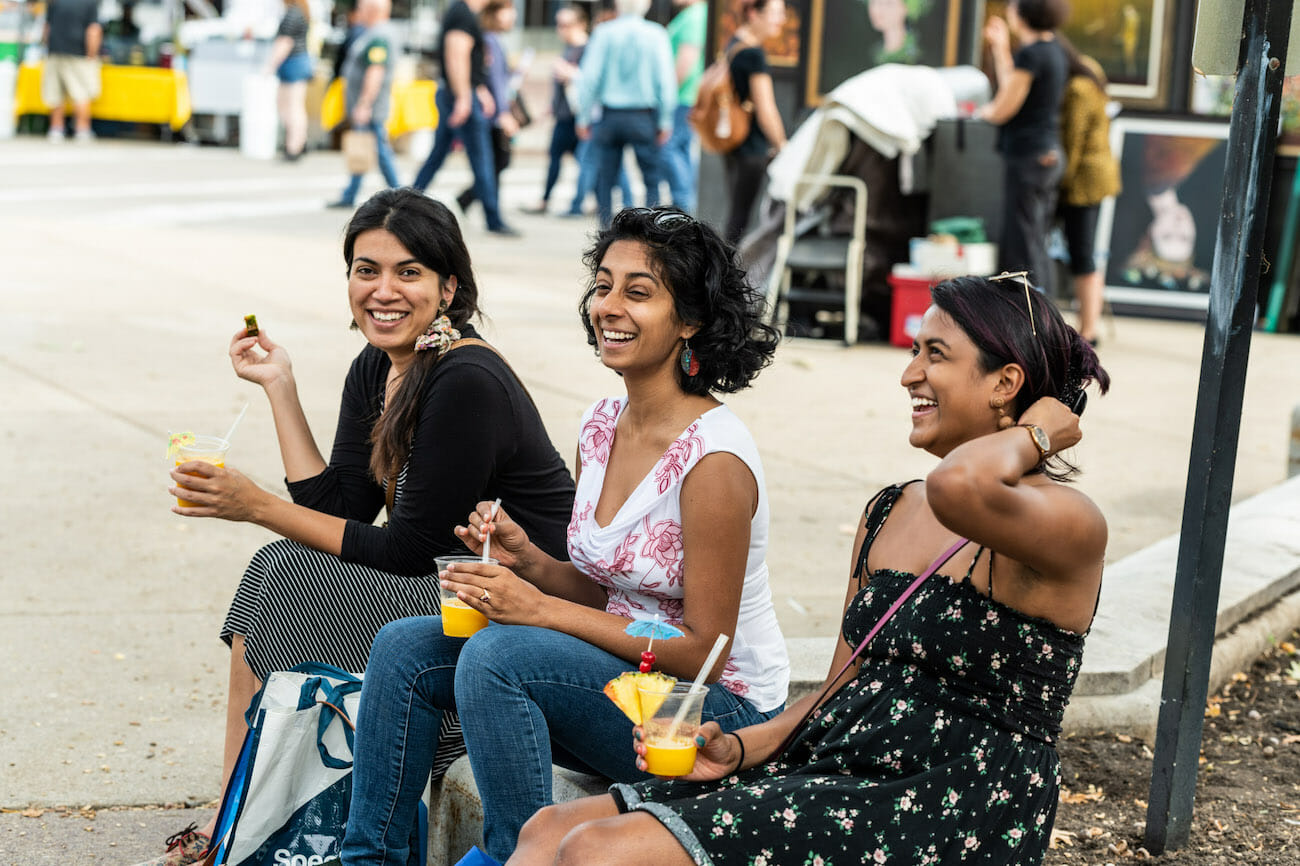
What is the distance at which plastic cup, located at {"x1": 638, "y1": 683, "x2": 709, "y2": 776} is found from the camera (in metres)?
2.32

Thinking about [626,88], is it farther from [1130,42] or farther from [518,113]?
[1130,42]

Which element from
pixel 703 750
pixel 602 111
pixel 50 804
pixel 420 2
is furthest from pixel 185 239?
pixel 420 2

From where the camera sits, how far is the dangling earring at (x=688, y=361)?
291 cm

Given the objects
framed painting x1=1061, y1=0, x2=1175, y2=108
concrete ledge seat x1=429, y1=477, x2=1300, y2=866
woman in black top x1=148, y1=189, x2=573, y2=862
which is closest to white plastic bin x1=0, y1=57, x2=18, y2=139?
framed painting x1=1061, y1=0, x2=1175, y2=108

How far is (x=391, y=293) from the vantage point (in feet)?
10.9

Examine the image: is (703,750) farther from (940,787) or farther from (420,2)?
(420,2)

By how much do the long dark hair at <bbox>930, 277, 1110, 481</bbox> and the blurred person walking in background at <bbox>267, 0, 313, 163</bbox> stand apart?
1638 cm

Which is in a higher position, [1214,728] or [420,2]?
[420,2]

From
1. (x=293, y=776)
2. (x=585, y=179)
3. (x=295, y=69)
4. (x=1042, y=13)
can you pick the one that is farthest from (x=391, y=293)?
(x=295, y=69)

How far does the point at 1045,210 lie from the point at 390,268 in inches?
249

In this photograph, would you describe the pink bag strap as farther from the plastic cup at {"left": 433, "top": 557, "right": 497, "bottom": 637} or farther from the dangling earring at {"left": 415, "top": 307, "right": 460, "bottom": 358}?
the dangling earring at {"left": 415, "top": 307, "right": 460, "bottom": 358}

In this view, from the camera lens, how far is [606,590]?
3.01 meters

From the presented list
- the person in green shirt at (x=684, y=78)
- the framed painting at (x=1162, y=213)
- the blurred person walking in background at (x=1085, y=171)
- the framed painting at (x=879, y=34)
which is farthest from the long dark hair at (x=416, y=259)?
the person in green shirt at (x=684, y=78)

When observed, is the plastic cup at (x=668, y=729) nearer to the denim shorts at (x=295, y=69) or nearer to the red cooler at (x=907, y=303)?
the red cooler at (x=907, y=303)
